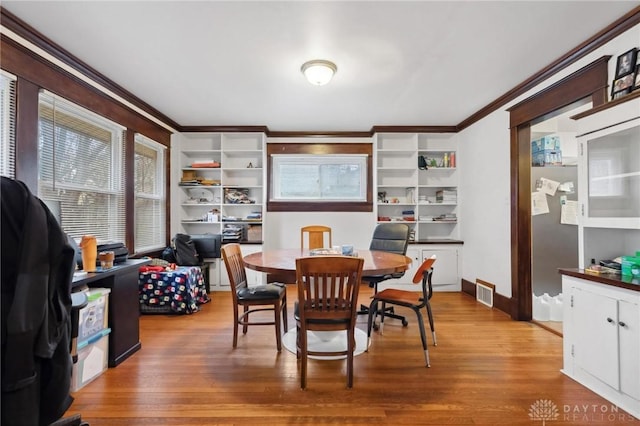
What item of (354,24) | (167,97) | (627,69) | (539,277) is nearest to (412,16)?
(354,24)

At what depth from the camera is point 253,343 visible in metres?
2.72

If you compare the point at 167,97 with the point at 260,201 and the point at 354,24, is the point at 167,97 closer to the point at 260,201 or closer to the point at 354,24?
the point at 260,201

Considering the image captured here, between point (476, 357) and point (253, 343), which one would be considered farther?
point (253, 343)

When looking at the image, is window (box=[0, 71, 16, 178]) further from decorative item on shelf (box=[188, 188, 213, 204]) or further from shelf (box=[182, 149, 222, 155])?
decorative item on shelf (box=[188, 188, 213, 204])

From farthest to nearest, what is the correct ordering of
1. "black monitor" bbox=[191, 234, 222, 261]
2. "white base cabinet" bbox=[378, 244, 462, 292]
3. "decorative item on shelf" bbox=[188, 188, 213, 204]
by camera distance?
1. "decorative item on shelf" bbox=[188, 188, 213, 204]
2. "white base cabinet" bbox=[378, 244, 462, 292]
3. "black monitor" bbox=[191, 234, 222, 261]

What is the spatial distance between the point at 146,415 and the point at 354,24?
282cm

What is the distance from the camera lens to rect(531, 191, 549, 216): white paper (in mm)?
3467

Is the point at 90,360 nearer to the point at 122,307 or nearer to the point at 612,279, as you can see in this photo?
the point at 122,307

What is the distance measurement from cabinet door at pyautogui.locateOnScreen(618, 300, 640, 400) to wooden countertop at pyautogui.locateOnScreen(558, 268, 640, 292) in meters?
0.10

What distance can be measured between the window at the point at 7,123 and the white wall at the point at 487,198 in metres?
4.47

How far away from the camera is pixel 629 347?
1735mm

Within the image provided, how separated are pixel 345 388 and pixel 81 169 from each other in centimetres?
315

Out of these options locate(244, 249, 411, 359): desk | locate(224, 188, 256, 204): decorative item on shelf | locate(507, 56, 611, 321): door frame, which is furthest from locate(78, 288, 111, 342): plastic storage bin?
locate(507, 56, 611, 321): door frame

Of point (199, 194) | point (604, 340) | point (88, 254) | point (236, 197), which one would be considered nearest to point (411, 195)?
point (236, 197)
